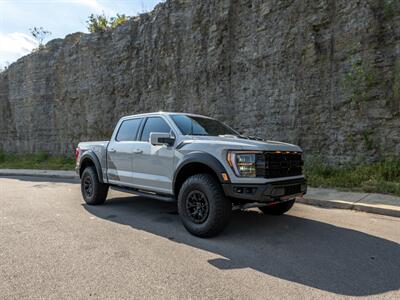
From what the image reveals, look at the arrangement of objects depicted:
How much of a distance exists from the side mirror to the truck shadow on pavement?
58.6 inches

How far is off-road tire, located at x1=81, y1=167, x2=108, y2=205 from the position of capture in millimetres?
7258

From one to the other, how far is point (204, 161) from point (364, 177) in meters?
6.15

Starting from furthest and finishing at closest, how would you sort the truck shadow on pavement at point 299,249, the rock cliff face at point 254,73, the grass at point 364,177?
the rock cliff face at point 254,73, the grass at point 364,177, the truck shadow on pavement at point 299,249

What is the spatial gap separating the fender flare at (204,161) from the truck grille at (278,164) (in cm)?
58

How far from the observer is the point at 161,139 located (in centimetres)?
535

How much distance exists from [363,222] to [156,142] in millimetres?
4081

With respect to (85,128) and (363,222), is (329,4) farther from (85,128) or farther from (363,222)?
(85,128)

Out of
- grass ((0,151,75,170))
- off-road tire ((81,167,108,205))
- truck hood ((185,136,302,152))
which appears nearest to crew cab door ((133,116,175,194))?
truck hood ((185,136,302,152))

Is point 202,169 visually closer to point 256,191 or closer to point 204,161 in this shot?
point 204,161

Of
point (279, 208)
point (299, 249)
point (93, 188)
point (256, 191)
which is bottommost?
point (299, 249)

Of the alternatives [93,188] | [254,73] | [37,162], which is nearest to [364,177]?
[254,73]

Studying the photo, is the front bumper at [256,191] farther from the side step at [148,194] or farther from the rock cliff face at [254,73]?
the rock cliff face at [254,73]

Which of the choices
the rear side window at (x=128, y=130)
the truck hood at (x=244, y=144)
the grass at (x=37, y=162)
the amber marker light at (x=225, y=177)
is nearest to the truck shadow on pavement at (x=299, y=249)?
the amber marker light at (x=225, y=177)

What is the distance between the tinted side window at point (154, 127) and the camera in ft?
19.5
